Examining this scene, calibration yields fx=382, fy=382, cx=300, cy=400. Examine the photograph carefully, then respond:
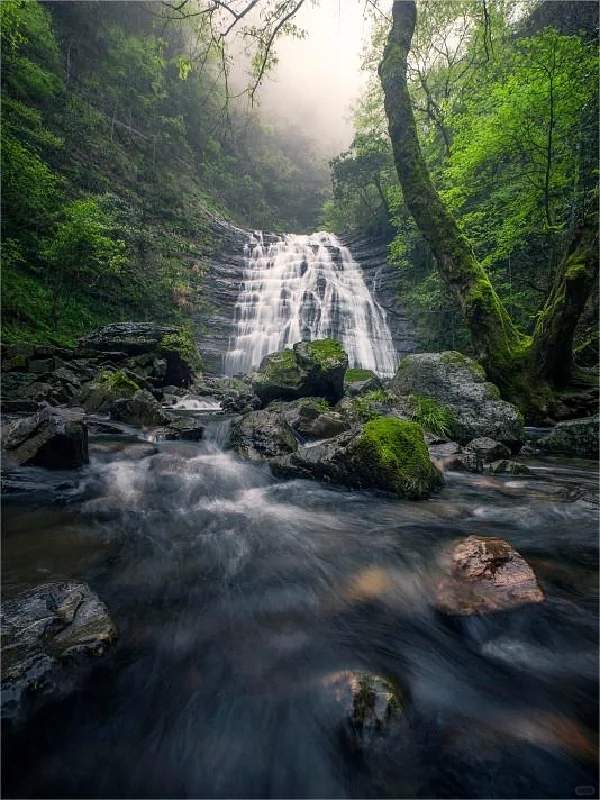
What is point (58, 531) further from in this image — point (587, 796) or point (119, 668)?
point (587, 796)

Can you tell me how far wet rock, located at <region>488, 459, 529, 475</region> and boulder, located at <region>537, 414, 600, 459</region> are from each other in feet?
5.02

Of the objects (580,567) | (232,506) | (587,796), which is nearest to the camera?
(587,796)

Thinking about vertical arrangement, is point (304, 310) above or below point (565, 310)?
above

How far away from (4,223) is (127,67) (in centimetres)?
1999

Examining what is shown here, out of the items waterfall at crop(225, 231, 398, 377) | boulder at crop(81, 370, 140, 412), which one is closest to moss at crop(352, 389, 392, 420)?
boulder at crop(81, 370, 140, 412)

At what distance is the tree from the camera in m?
7.26

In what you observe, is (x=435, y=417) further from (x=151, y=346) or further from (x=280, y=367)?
(x=151, y=346)

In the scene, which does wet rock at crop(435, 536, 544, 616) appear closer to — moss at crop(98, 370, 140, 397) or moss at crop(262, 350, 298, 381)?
moss at crop(262, 350, 298, 381)

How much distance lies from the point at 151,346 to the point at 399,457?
9103 millimetres

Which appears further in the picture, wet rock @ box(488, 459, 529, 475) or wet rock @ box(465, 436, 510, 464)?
wet rock @ box(465, 436, 510, 464)

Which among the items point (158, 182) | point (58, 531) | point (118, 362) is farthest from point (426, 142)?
point (58, 531)

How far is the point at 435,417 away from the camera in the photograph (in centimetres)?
673

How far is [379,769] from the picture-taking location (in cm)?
135

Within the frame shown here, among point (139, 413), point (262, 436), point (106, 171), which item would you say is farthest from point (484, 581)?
point (106, 171)
